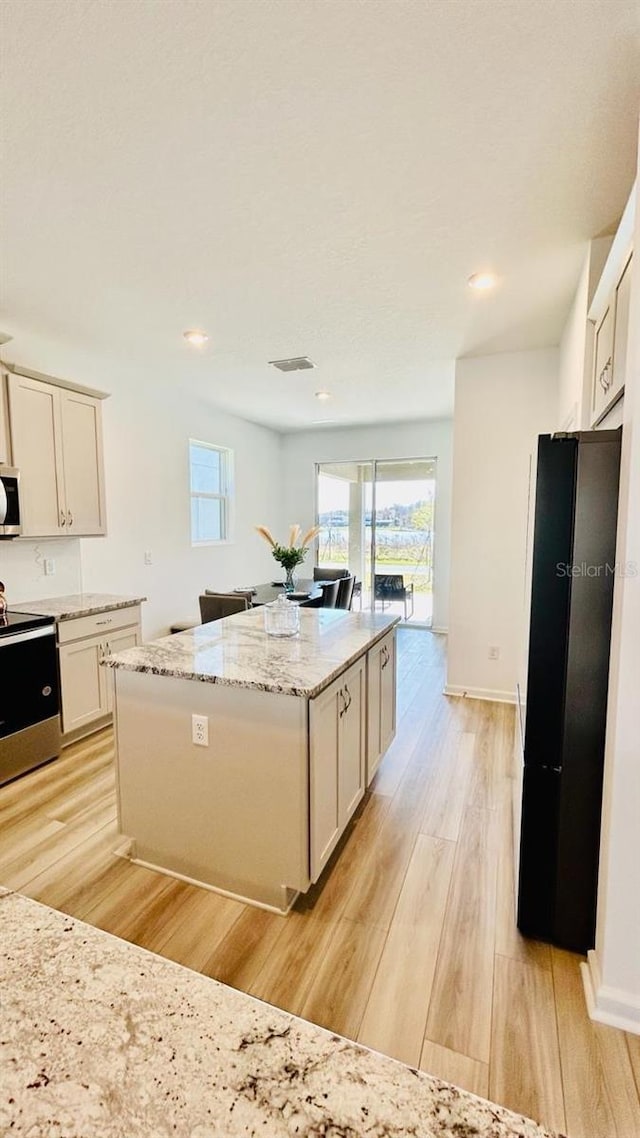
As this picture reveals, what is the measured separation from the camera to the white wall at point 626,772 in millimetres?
1372

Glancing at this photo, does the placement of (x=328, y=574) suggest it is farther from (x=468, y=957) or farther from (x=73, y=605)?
(x=468, y=957)

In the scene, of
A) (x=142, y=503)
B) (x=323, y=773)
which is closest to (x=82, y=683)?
(x=142, y=503)

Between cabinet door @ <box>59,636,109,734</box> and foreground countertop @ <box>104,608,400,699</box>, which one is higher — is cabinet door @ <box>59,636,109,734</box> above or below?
below

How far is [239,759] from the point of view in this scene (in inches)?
72.4

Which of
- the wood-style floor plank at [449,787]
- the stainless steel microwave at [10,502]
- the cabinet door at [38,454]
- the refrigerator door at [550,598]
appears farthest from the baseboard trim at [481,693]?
the stainless steel microwave at [10,502]

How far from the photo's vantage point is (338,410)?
224 inches

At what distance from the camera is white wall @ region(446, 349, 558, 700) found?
3725 millimetres

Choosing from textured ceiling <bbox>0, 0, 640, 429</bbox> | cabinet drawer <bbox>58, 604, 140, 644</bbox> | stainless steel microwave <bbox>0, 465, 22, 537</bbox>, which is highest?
textured ceiling <bbox>0, 0, 640, 429</bbox>

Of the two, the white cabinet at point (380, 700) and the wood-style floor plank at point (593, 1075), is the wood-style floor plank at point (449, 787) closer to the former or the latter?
the white cabinet at point (380, 700)

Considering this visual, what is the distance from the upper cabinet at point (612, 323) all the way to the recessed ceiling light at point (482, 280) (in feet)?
1.93

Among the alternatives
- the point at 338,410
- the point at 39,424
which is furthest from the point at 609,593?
the point at 338,410

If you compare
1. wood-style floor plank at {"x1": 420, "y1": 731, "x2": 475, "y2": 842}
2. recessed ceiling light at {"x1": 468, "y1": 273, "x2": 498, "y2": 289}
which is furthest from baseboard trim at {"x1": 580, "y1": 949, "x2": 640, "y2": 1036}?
recessed ceiling light at {"x1": 468, "y1": 273, "x2": 498, "y2": 289}

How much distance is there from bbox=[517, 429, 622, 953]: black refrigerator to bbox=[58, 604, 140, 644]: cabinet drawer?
270 cm

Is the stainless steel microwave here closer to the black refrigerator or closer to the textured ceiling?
the textured ceiling
